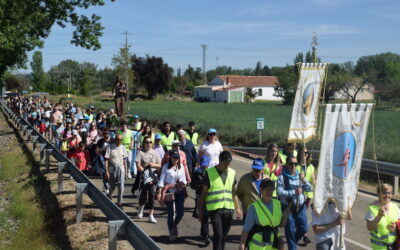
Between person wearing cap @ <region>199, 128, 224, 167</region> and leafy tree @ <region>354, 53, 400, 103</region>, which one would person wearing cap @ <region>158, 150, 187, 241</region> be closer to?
person wearing cap @ <region>199, 128, 224, 167</region>

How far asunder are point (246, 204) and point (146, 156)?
334 centimetres

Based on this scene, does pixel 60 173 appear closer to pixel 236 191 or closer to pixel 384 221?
pixel 236 191

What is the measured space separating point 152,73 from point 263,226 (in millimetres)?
100884

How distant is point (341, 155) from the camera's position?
5.65 metres

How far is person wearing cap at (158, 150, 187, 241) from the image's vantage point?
29.3 ft

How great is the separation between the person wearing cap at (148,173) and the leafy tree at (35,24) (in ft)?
43.8

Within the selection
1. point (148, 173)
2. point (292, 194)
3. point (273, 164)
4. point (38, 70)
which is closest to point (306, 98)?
point (292, 194)

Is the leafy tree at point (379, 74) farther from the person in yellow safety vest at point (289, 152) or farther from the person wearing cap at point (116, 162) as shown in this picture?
the person in yellow safety vest at point (289, 152)

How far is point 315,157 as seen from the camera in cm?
1739

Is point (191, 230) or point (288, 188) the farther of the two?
point (191, 230)

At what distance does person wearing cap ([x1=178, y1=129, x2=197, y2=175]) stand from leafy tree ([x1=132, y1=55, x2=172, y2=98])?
94.1 meters

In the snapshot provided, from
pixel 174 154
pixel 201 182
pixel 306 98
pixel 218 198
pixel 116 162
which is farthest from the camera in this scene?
pixel 116 162

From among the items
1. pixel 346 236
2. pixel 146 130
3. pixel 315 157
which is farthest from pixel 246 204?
pixel 315 157

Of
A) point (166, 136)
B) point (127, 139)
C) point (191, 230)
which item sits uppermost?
point (166, 136)
